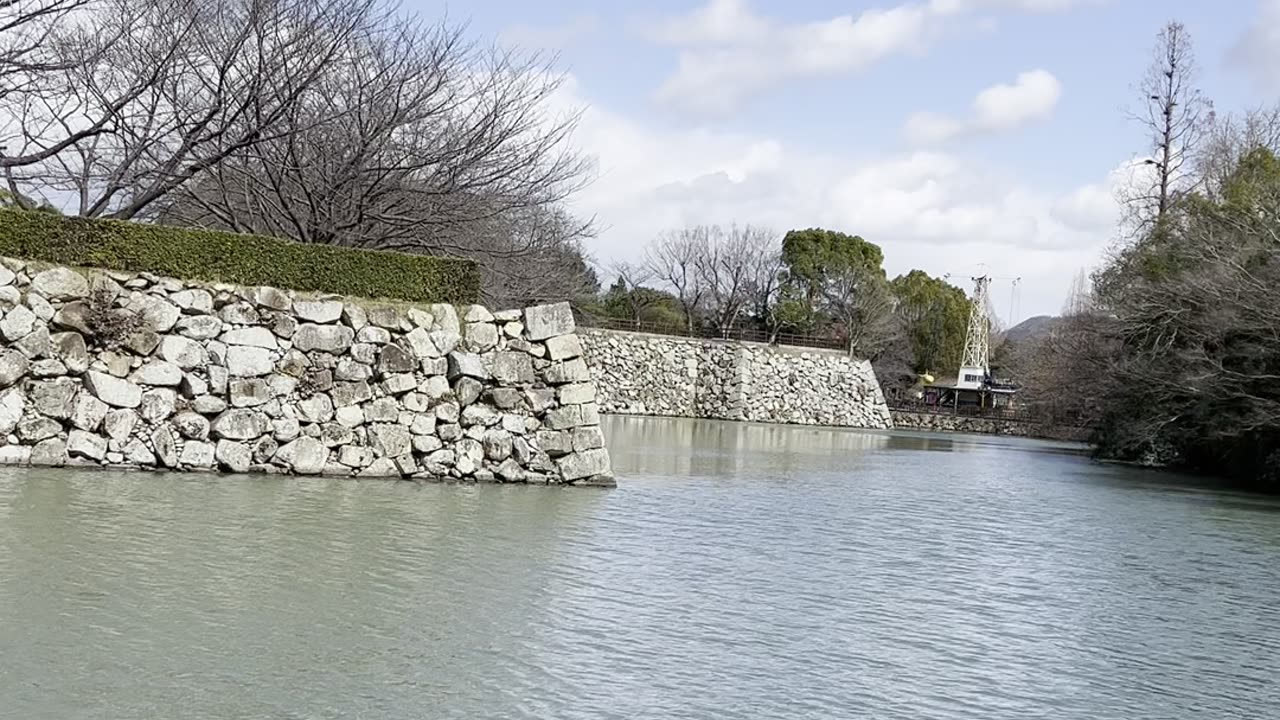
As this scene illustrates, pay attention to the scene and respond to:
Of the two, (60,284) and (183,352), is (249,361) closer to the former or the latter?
(183,352)

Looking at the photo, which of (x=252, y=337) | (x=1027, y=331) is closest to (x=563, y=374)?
(x=252, y=337)

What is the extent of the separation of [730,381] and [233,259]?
1386 inches

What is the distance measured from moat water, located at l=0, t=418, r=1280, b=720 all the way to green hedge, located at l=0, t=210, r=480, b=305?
7.06 ft

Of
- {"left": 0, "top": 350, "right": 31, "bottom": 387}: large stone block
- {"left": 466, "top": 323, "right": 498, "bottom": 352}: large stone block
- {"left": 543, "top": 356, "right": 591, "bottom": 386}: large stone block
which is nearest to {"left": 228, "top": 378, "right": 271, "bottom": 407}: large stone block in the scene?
{"left": 0, "top": 350, "right": 31, "bottom": 387}: large stone block

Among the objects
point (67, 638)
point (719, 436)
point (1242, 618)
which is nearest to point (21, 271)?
point (67, 638)

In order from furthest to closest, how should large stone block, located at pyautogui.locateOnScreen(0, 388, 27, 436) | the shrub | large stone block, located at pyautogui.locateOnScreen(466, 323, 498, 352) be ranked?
large stone block, located at pyautogui.locateOnScreen(466, 323, 498, 352), the shrub, large stone block, located at pyautogui.locateOnScreen(0, 388, 27, 436)

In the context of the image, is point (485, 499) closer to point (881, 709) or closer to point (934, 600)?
point (934, 600)

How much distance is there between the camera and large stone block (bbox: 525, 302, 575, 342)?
1411 cm

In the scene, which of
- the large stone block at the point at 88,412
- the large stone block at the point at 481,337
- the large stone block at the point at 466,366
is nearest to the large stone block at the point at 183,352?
the large stone block at the point at 88,412

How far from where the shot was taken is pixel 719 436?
1273 inches

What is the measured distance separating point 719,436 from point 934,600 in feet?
77.0

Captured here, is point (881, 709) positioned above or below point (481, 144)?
below

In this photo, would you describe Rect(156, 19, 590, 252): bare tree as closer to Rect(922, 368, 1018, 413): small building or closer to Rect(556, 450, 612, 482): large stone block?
Rect(556, 450, 612, 482): large stone block

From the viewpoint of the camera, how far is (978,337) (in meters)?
68.2
